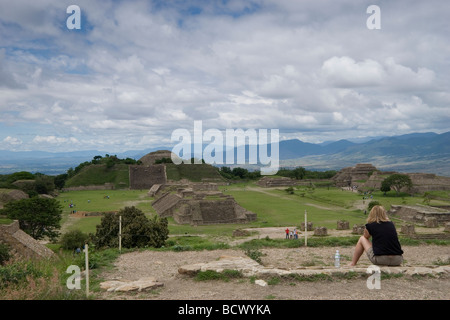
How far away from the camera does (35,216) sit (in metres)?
27.2

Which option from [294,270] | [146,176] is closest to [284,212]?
[294,270]

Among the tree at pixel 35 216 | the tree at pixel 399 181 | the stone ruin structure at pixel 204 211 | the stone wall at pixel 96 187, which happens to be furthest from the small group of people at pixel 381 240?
the stone wall at pixel 96 187

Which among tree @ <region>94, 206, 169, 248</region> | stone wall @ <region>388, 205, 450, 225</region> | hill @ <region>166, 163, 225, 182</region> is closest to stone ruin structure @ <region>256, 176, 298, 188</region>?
hill @ <region>166, 163, 225, 182</region>

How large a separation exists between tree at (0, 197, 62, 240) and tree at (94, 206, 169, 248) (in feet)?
37.9

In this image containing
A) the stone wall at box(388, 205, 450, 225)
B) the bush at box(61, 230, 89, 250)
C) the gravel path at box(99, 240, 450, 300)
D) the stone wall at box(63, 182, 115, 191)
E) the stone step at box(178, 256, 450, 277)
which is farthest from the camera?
the stone wall at box(63, 182, 115, 191)

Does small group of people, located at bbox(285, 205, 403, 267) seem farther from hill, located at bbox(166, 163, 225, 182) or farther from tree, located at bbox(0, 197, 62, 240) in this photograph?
hill, located at bbox(166, 163, 225, 182)

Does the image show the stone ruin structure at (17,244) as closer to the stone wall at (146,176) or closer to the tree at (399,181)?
the tree at (399,181)

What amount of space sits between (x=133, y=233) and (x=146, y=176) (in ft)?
207

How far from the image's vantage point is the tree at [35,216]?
26.9m

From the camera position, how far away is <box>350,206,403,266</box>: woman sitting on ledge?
795 centimetres

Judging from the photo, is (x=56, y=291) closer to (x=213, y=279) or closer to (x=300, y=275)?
(x=213, y=279)

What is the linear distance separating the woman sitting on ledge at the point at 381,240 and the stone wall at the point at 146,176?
68.9 meters
